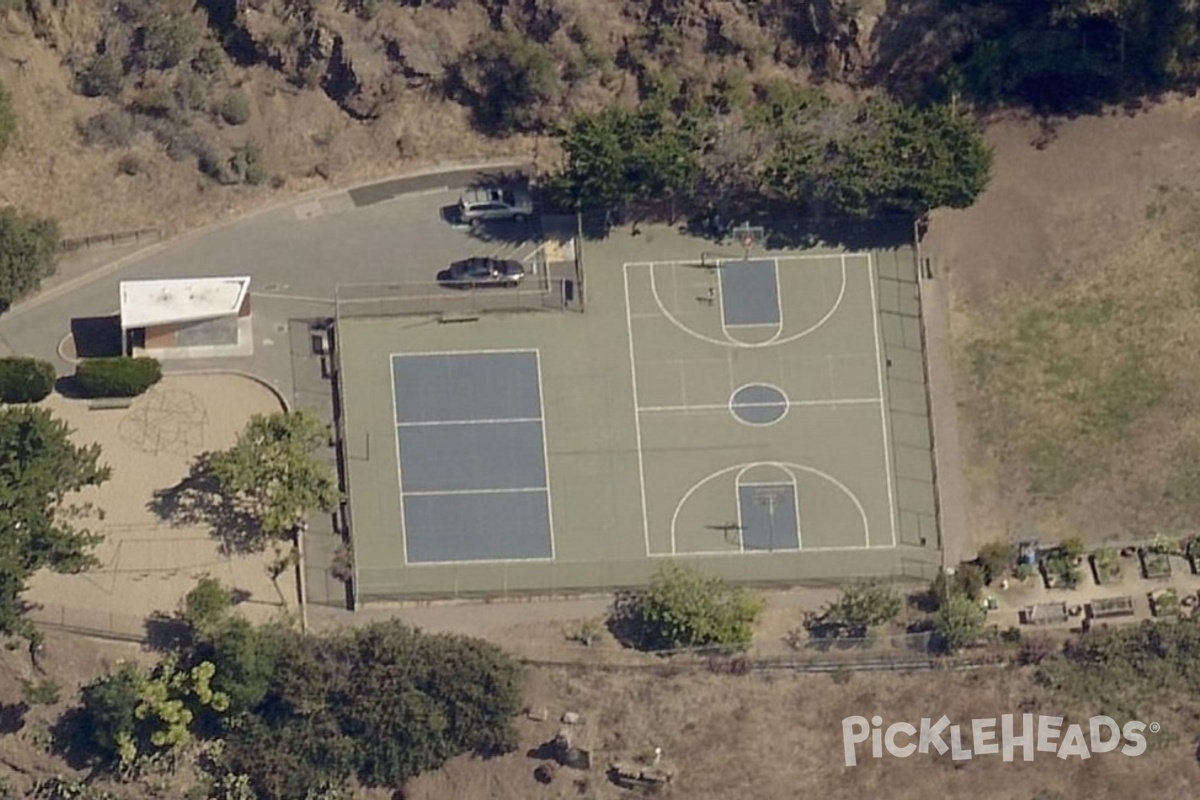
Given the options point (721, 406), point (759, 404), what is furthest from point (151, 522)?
point (759, 404)

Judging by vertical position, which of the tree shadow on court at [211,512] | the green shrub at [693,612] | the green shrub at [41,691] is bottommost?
the green shrub at [41,691]

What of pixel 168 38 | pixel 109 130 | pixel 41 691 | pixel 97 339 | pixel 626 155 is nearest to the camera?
pixel 41 691

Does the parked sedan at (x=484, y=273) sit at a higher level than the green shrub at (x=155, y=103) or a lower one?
lower

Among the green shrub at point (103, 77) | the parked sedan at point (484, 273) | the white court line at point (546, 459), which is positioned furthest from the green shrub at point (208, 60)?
the white court line at point (546, 459)

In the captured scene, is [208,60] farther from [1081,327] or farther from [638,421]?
[1081,327]

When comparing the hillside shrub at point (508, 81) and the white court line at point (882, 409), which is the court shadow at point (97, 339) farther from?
the white court line at point (882, 409)

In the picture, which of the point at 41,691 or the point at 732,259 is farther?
the point at 732,259
